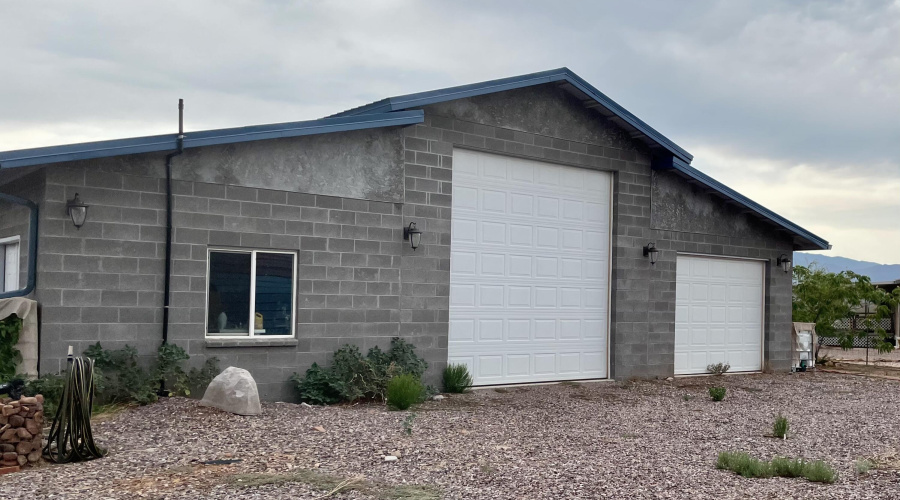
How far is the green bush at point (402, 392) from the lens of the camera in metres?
10.7

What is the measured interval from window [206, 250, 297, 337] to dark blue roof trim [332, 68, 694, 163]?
8.60 feet

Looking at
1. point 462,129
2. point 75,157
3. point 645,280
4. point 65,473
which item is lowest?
point 65,473

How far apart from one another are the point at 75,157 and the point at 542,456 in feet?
19.4

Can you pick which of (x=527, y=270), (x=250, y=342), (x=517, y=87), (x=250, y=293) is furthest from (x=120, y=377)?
(x=517, y=87)

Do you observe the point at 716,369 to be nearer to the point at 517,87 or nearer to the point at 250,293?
the point at 517,87

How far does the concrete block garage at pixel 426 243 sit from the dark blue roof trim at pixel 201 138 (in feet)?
0.09

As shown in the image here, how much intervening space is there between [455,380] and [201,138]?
5115 millimetres

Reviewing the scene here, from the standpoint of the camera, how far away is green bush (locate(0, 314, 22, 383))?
915cm

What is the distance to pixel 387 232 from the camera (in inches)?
481

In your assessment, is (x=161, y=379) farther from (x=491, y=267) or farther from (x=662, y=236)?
(x=662, y=236)

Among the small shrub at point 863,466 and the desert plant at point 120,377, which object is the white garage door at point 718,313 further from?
the desert plant at point 120,377

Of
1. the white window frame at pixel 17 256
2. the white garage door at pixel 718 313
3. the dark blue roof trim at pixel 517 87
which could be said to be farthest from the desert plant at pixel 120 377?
the white garage door at pixel 718 313

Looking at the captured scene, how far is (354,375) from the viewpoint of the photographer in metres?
11.5

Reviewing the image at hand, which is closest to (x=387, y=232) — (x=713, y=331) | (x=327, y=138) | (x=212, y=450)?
(x=327, y=138)
